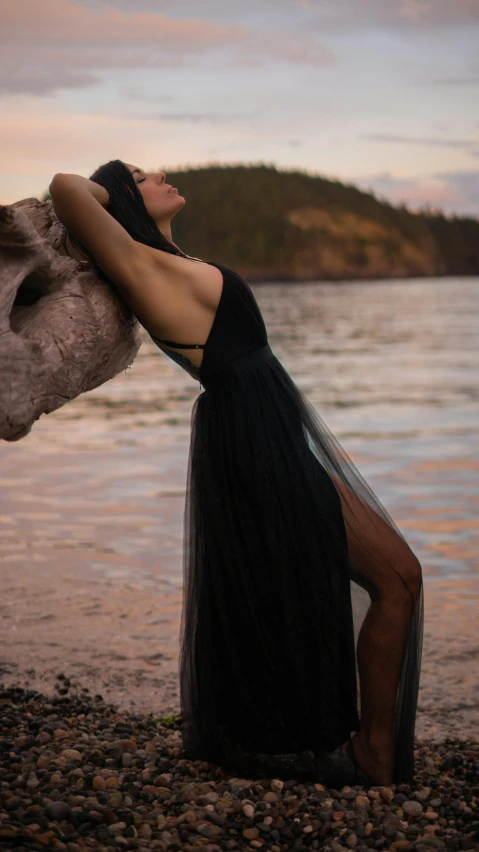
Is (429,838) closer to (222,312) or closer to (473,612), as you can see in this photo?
(222,312)

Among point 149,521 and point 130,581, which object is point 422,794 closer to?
point 130,581

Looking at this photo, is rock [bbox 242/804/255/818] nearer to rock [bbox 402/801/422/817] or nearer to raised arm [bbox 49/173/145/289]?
rock [bbox 402/801/422/817]

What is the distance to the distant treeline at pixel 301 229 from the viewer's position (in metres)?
120

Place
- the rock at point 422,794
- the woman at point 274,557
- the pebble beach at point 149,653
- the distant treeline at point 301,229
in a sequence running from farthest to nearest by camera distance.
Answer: the distant treeline at point 301,229, the woman at point 274,557, the rock at point 422,794, the pebble beach at point 149,653

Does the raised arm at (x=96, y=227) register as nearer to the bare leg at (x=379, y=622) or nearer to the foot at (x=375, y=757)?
the bare leg at (x=379, y=622)

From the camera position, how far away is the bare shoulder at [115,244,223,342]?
4105 mm

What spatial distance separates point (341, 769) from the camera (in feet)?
13.9

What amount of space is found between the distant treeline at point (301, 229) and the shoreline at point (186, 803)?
362 ft

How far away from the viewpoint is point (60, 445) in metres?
15.5

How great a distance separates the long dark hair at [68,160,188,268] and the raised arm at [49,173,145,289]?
0.09 m

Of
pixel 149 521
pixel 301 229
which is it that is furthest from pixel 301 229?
pixel 149 521

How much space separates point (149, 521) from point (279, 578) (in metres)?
6.09

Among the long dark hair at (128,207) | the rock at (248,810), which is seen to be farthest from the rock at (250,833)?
the long dark hair at (128,207)

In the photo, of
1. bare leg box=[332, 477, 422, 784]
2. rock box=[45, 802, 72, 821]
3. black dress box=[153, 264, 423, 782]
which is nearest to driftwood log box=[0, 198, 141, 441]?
black dress box=[153, 264, 423, 782]
